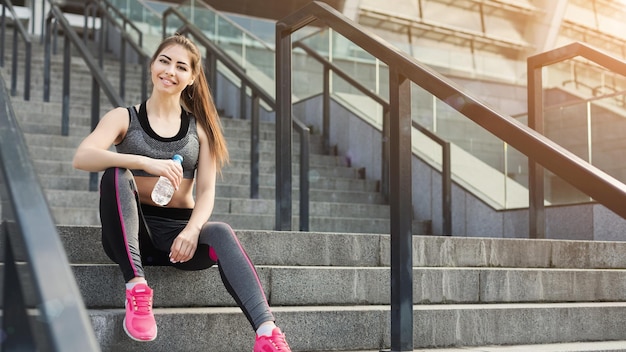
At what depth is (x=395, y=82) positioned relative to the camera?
2.79 m

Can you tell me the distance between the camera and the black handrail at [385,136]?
19.4 feet

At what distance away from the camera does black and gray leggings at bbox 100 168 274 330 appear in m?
2.45

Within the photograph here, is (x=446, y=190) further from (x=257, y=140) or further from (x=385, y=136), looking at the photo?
(x=257, y=140)

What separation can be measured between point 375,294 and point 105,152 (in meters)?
1.22

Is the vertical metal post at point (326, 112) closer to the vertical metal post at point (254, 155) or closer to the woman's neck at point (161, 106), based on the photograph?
A: the vertical metal post at point (254, 155)

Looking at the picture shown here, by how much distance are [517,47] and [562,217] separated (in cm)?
1566

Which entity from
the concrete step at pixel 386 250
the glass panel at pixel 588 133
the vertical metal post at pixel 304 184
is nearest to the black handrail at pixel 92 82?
the vertical metal post at pixel 304 184

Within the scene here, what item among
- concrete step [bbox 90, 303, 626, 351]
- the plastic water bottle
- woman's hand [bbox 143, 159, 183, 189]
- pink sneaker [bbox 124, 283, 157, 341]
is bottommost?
concrete step [bbox 90, 303, 626, 351]

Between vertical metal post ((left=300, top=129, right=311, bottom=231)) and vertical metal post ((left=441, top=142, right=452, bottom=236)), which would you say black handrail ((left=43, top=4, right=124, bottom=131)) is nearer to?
vertical metal post ((left=300, top=129, right=311, bottom=231))

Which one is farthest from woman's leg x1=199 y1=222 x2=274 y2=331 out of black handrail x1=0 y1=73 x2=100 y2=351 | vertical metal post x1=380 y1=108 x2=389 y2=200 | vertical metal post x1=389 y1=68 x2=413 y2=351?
vertical metal post x1=380 y1=108 x2=389 y2=200

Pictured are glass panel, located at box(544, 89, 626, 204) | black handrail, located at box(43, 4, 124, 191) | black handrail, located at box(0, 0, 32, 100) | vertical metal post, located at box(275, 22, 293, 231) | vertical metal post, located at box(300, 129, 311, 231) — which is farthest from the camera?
black handrail, located at box(0, 0, 32, 100)

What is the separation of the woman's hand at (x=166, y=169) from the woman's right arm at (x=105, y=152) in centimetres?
2

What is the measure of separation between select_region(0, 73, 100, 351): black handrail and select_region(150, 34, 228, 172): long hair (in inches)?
58.2

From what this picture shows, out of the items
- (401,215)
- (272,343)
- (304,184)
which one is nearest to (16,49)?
(304,184)
